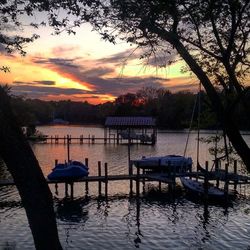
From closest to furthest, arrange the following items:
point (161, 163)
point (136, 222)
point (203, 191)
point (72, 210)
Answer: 1. point (136, 222)
2. point (72, 210)
3. point (203, 191)
4. point (161, 163)

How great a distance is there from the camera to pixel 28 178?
6.20 m

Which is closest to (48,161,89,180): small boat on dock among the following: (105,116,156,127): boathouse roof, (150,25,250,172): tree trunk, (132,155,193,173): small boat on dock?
(132,155,193,173): small boat on dock

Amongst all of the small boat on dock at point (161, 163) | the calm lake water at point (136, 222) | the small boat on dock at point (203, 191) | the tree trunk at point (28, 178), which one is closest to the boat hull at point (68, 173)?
the calm lake water at point (136, 222)

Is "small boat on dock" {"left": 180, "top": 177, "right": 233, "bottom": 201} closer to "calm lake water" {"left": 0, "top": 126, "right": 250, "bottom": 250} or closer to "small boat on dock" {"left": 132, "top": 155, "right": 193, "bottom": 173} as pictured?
"calm lake water" {"left": 0, "top": 126, "right": 250, "bottom": 250}

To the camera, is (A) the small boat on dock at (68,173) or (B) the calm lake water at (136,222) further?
(A) the small boat on dock at (68,173)

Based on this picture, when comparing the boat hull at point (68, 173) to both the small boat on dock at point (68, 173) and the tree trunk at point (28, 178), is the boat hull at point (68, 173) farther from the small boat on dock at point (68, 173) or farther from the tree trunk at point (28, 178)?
the tree trunk at point (28, 178)

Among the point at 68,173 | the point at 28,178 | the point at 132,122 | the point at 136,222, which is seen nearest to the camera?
the point at 28,178

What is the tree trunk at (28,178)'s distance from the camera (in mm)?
6102

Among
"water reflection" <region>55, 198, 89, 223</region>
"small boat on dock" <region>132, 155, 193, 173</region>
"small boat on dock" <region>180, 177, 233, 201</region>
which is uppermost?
"small boat on dock" <region>132, 155, 193, 173</region>

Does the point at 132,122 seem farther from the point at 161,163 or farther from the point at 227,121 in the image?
the point at 227,121

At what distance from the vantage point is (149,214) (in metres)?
29.8

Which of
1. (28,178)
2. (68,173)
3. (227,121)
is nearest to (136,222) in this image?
(68,173)

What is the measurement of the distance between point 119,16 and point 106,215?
20.8 m

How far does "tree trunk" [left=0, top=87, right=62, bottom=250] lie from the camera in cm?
610
